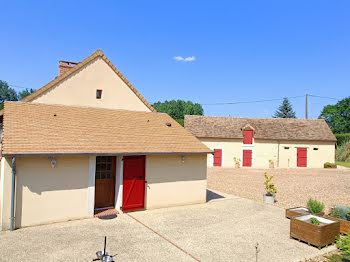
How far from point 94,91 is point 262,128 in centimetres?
2385

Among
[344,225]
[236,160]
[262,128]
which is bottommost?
[344,225]

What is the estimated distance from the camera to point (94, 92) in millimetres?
12438

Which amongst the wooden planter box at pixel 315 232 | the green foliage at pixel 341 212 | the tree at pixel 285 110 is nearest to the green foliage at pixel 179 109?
the tree at pixel 285 110

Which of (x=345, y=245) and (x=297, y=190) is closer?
(x=345, y=245)

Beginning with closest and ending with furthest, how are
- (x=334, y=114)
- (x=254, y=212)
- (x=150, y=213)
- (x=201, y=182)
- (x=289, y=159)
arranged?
(x=150, y=213) < (x=254, y=212) < (x=201, y=182) < (x=289, y=159) < (x=334, y=114)

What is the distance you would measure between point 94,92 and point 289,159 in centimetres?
2573

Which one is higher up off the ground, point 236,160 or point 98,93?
point 98,93

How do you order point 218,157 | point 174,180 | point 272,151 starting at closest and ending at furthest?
point 174,180 → point 218,157 → point 272,151

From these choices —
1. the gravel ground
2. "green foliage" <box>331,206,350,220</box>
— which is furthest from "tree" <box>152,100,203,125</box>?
"green foliage" <box>331,206,350,220</box>

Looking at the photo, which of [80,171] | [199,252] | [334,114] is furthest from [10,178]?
[334,114]

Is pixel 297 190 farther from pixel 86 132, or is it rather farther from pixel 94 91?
pixel 94 91

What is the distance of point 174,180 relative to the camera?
11.6m

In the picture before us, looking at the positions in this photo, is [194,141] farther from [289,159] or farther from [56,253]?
[289,159]

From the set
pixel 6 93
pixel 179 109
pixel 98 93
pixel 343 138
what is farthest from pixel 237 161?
pixel 6 93
